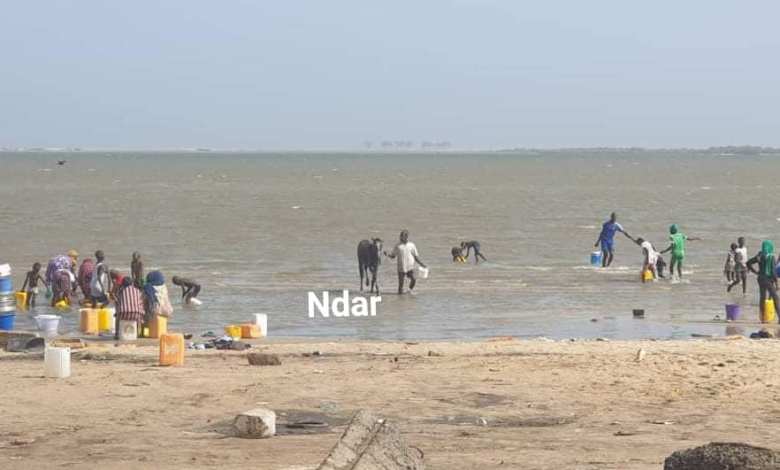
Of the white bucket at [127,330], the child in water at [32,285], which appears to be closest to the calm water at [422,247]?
the child in water at [32,285]

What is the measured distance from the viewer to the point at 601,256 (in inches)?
1409

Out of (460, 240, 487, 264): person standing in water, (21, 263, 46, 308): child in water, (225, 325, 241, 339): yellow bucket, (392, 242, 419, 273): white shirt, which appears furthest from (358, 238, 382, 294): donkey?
(460, 240, 487, 264): person standing in water

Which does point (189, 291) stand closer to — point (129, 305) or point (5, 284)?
point (5, 284)

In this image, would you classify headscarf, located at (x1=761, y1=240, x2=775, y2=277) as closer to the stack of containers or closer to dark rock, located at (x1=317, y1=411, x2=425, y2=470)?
the stack of containers

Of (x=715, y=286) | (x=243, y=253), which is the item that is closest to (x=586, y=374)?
(x=715, y=286)

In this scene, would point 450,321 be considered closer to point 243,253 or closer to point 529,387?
point 529,387

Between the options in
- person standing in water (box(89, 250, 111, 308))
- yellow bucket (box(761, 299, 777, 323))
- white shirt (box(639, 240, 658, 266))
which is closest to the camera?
yellow bucket (box(761, 299, 777, 323))

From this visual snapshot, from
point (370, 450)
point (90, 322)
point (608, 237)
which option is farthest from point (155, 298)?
point (608, 237)

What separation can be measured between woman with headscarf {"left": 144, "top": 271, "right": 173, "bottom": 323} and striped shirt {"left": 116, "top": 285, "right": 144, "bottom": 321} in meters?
0.12

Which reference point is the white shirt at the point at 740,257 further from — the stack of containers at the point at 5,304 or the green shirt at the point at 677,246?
the stack of containers at the point at 5,304

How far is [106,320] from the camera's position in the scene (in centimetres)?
2141

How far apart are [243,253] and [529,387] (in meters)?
26.4

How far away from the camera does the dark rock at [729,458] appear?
8.88m

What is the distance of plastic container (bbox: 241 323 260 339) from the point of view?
2073cm
